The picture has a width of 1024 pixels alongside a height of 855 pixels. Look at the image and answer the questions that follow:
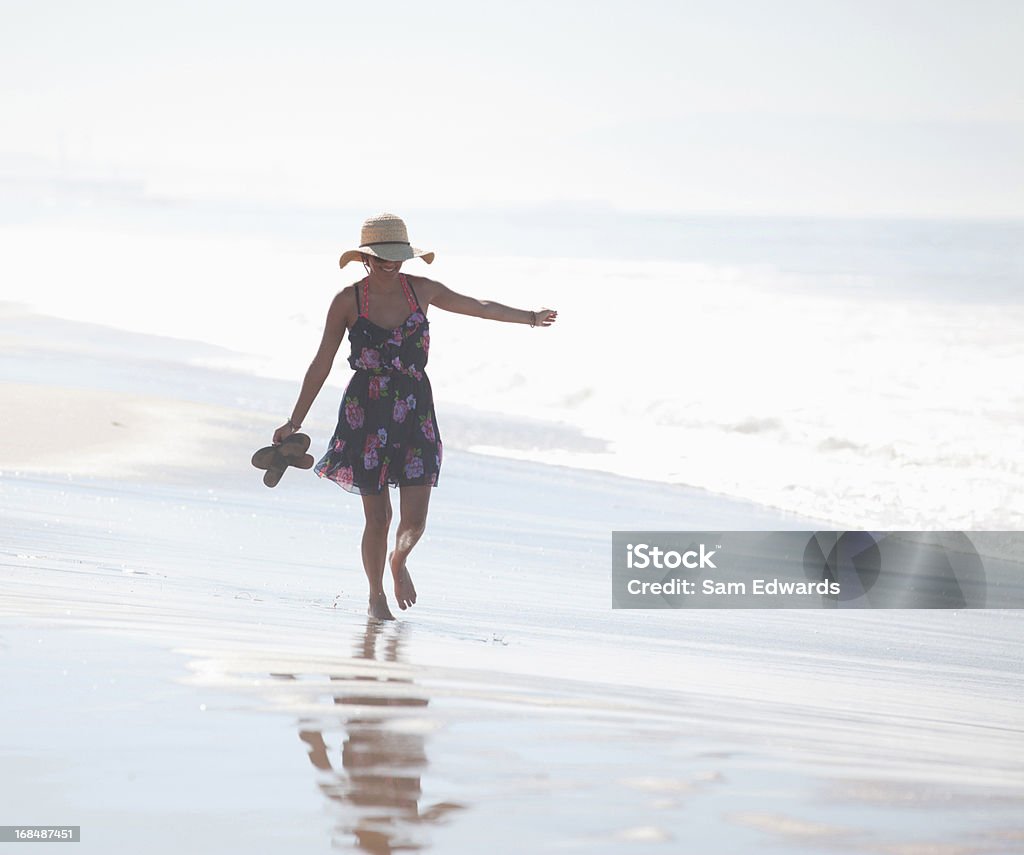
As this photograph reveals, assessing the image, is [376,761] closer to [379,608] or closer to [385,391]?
[379,608]

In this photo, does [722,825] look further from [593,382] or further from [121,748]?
[593,382]

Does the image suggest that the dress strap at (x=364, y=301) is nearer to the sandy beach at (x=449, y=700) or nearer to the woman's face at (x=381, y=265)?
the woman's face at (x=381, y=265)

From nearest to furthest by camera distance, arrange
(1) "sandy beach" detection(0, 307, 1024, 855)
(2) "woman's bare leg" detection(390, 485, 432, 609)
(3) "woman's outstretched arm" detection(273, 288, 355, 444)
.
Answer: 1. (1) "sandy beach" detection(0, 307, 1024, 855)
2. (3) "woman's outstretched arm" detection(273, 288, 355, 444)
3. (2) "woman's bare leg" detection(390, 485, 432, 609)

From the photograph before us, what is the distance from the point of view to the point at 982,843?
10.6ft

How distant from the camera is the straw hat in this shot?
579 centimetres

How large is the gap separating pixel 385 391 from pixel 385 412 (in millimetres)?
76

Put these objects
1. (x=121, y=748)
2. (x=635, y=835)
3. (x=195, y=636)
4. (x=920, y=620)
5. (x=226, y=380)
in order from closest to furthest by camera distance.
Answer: (x=635, y=835), (x=121, y=748), (x=195, y=636), (x=920, y=620), (x=226, y=380)

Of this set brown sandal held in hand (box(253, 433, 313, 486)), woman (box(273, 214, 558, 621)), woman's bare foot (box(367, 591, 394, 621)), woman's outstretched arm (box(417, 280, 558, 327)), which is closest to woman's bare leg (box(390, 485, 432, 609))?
woman (box(273, 214, 558, 621))

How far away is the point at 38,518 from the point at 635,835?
185 inches

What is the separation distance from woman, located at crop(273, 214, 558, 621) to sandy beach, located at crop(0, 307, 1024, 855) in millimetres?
335

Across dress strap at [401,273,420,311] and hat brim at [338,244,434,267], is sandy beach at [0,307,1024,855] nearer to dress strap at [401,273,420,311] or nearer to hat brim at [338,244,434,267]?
dress strap at [401,273,420,311]

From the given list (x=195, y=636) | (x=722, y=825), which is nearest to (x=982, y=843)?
(x=722, y=825)

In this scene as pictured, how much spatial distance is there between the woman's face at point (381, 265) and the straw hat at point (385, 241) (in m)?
0.02

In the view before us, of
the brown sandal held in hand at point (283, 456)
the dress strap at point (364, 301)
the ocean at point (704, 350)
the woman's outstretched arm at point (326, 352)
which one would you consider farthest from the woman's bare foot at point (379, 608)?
the ocean at point (704, 350)
